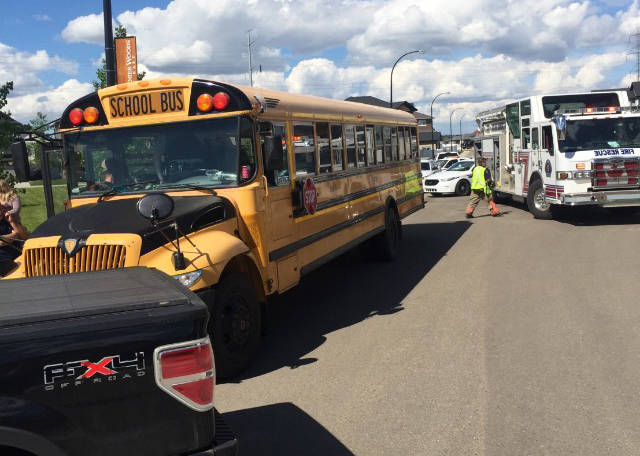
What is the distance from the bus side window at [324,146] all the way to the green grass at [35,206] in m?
5.69

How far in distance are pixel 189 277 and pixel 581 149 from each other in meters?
12.4

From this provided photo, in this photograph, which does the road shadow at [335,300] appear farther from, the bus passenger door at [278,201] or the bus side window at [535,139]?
the bus side window at [535,139]

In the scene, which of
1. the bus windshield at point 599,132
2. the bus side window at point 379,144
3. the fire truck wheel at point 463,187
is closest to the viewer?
the bus side window at point 379,144

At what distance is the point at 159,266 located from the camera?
5.01m

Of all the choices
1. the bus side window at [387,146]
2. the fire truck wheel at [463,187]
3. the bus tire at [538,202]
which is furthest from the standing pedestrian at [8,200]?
the fire truck wheel at [463,187]

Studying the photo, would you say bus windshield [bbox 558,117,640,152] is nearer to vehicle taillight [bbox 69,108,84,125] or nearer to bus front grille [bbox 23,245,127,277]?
vehicle taillight [bbox 69,108,84,125]

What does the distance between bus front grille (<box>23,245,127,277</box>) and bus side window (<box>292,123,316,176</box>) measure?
2.66 m

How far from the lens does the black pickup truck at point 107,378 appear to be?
2242 millimetres

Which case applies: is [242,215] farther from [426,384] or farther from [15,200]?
[15,200]

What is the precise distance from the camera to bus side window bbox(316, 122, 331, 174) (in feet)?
26.2

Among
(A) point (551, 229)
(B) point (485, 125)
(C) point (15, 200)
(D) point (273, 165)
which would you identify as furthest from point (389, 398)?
(B) point (485, 125)

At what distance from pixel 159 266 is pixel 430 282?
16.9ft

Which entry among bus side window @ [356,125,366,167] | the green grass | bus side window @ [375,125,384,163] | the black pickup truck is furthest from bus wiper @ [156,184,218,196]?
the green grass

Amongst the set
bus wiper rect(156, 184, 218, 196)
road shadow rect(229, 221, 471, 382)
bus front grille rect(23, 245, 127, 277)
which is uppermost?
bus wiper rect(156, 184, 218, 196)
